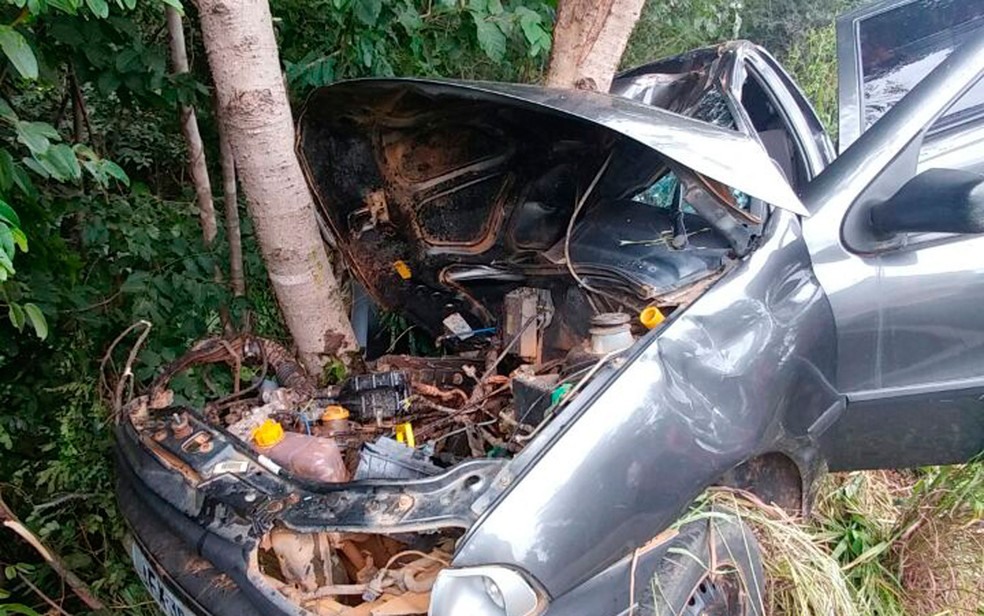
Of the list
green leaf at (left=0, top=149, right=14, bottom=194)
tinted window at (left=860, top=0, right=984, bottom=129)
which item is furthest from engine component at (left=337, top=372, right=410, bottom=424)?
tinted window at (left=860, top=0, right=984, bottom=129)

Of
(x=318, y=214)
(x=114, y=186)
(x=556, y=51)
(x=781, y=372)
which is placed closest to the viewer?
(x=781, y=372)

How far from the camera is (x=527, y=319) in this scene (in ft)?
7.60

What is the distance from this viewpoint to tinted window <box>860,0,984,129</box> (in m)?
2.30

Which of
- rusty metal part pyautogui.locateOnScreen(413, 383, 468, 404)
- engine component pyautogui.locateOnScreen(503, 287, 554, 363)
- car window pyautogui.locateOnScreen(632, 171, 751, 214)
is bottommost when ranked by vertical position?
rusty metal part pyautogui.locateOnScreen(413, 383, 468, 404)

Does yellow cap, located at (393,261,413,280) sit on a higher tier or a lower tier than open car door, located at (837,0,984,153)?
lower

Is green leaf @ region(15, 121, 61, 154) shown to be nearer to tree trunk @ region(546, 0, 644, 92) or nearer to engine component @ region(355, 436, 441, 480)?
engine component @ region(355, 436, 441, 480)

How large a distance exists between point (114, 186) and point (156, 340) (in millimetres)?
999

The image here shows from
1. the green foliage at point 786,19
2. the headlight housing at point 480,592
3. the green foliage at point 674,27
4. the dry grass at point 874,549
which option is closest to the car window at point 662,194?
the dry grass at point 874,549

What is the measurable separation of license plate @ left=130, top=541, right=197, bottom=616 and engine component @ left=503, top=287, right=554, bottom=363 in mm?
1130

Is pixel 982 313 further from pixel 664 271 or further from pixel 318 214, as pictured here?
pixel 318 214

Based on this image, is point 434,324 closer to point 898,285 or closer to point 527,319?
point 527,319

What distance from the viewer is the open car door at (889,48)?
2.26 m

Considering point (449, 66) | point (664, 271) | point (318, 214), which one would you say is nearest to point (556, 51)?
point (449, 66)

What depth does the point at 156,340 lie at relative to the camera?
107 inches
